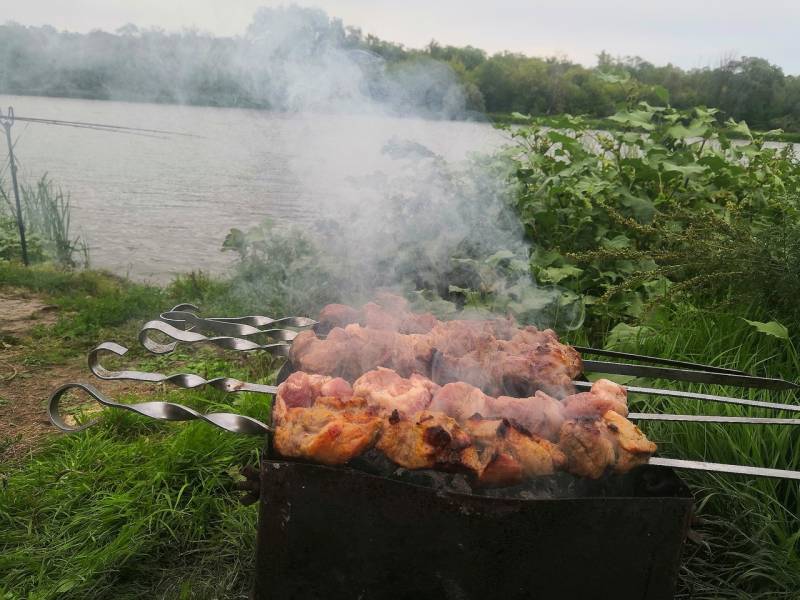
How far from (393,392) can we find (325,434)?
0.37 m

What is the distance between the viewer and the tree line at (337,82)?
16.1 ft

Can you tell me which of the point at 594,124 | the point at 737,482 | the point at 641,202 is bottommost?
the point at 737,482

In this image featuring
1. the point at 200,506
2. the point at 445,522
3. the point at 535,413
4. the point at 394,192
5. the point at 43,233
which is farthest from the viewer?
the point at 43,233

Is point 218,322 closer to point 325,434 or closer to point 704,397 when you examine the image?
point 325,434

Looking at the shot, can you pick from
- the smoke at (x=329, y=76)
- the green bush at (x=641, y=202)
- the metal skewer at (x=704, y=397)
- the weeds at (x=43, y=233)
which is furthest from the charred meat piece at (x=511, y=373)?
the weeds at (x=43, y=233)

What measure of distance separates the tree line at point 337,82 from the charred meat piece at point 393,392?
3215 mm

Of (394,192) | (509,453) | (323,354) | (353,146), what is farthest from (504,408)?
(353,146)

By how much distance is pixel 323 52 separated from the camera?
191 inches

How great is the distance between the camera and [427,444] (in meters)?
1.97

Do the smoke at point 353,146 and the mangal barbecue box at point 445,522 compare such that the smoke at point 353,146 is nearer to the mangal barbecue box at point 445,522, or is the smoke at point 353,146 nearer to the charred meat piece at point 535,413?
the charred meat piece at point 535,413

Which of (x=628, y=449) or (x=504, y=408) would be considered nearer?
(x=628, y=449)

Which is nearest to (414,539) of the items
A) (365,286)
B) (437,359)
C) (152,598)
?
(437,359)

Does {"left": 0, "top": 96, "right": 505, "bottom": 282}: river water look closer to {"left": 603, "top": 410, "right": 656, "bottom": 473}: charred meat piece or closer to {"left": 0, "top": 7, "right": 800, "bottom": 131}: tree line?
{"left": 0, "top": 7, "right": 800, "bottom": 131}: tree line

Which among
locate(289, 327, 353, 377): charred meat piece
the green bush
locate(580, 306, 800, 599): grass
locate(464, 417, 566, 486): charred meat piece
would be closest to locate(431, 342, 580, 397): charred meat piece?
locate(289, 327, 353, 377): charred meat piece
